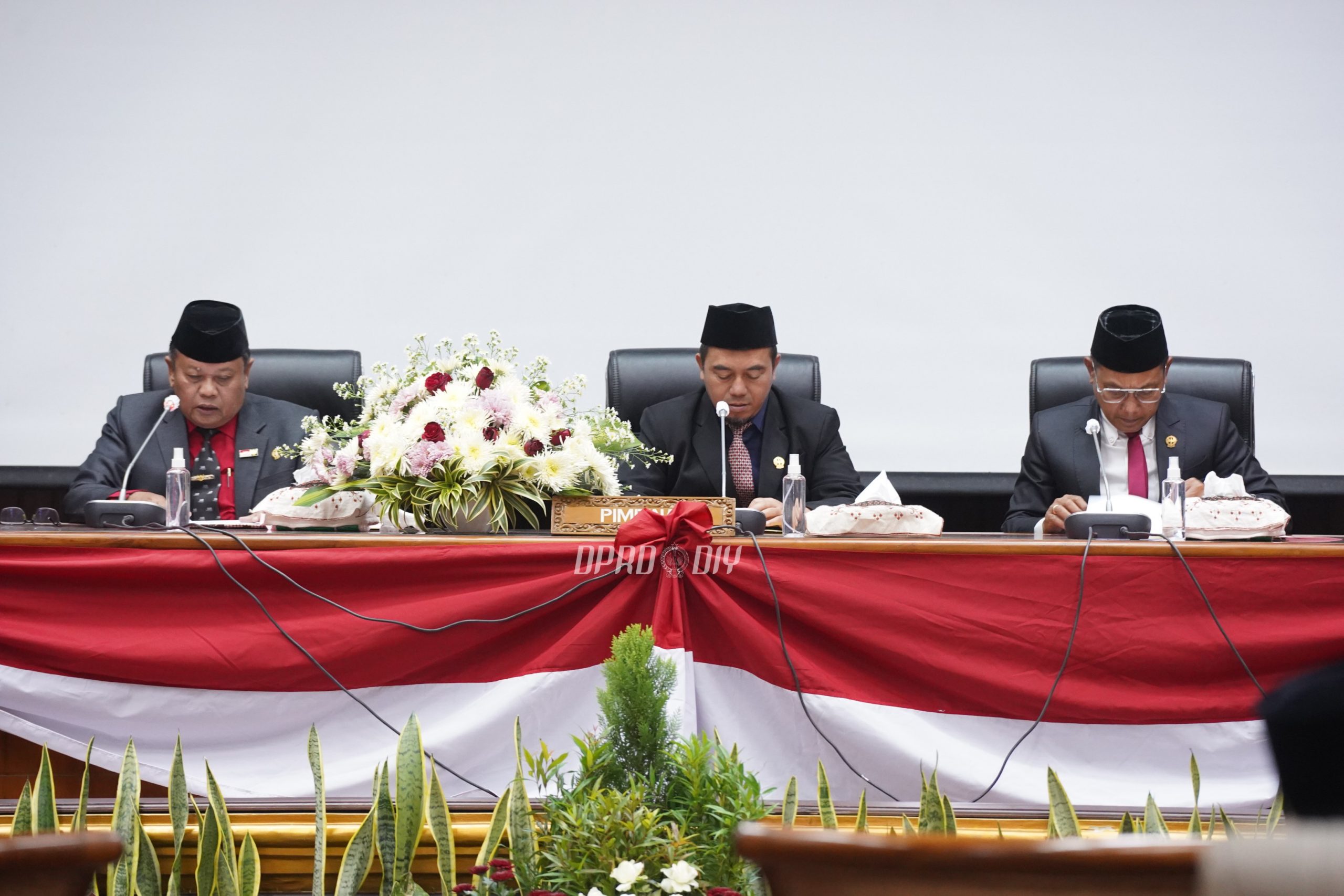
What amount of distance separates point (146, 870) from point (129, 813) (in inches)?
3.1

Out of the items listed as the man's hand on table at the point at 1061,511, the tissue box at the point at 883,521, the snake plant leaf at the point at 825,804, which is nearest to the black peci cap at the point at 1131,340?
the man's hand on table at the point at 1061,511

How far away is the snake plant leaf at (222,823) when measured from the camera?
1445 millimetres

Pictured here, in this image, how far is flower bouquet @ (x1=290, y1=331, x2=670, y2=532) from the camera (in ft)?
6.42

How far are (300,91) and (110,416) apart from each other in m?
1.16

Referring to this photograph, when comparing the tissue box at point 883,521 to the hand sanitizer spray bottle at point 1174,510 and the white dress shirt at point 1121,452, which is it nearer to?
the hand sanitizer spray bottle at point 1174,510

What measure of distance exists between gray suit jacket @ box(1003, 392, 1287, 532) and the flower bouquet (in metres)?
1.19

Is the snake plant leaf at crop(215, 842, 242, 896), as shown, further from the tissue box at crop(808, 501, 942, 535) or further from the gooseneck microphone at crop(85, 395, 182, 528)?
the tissue box at crop(808, 501, 942, 535)

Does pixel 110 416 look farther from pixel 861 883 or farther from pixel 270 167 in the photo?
pixel 861 883

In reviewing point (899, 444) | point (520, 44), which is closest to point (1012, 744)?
point (899, 444)

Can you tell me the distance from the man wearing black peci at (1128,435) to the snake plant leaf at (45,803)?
1964 millimetres

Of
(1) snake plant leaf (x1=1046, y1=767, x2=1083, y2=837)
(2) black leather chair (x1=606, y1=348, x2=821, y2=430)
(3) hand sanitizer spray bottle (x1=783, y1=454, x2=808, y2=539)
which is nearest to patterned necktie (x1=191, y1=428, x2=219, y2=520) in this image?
(2) black leather chair (x1=606, y1=348, x2=821, y2=430)

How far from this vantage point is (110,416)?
9.61 ft

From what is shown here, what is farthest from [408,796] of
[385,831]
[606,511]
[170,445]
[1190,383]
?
[1190,383]

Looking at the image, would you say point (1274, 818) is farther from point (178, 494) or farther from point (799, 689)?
point (178, 494)
